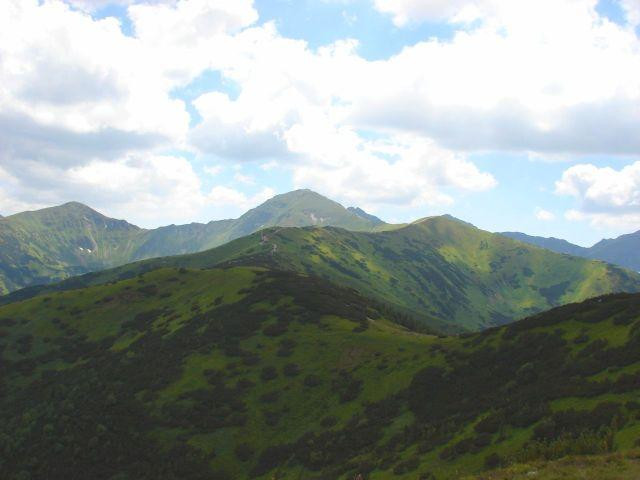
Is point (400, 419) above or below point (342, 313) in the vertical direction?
below

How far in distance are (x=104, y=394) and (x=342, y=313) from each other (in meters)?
47.1

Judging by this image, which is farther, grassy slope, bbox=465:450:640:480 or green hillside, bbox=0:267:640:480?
green hillside, bbox=0:267:640:480

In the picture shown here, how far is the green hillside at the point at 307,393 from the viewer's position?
37375 millimetres

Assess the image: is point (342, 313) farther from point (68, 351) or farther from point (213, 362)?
point (68, 351)

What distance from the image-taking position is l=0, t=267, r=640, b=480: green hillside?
37.4 m

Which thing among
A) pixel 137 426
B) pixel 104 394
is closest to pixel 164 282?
pixel 104 394

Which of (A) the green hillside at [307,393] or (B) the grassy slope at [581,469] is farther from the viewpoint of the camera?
(A) the green hillside at [307,393]

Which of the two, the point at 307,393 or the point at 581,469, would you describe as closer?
the point at 581,469

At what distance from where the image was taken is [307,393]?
71.2 metres

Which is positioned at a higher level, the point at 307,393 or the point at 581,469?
the point at 581,469

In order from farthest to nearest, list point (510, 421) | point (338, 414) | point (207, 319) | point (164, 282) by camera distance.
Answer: point (164, 282) < point (207, 319) < point (338, 414) < point (510, 421)

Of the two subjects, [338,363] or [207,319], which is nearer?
[338,363]

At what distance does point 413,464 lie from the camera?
38.1m

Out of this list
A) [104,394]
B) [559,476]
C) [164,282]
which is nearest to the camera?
[559,476]
